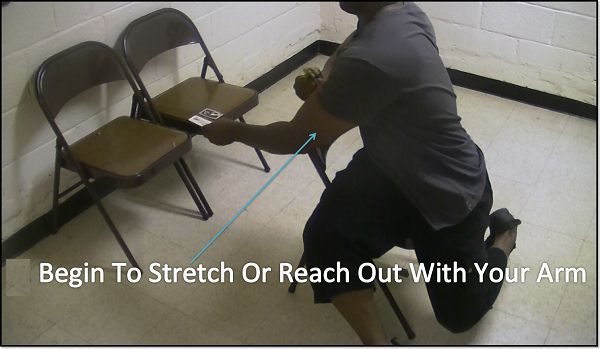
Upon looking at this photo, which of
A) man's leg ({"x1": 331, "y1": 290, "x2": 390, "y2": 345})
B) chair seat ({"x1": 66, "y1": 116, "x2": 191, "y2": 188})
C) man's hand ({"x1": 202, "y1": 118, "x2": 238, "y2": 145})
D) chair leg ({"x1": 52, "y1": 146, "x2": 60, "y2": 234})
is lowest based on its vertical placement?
man's leg ({"x1": 331, "y1": 290, "x2": 390, "y2": 345})

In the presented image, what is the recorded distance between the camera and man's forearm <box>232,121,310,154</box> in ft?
4.37

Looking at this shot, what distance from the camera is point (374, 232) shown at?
4.70 ft

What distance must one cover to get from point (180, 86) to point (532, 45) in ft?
4.48

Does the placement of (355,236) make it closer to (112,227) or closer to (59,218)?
(112,227)

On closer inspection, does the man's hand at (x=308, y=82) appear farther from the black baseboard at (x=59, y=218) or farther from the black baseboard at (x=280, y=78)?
the black baseboard at (x=59, y=218)

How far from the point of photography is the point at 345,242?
1.41 meters

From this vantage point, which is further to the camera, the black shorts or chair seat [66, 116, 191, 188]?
chair seat [66, 116, 191, 188]

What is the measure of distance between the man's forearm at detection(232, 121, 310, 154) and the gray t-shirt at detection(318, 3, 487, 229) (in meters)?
0.12

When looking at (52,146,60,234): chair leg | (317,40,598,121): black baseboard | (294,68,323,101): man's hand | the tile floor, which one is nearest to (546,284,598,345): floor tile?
the tile floor

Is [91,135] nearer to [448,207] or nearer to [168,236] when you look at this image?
[168,236]

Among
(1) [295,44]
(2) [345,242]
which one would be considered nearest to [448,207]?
(2) [345,242]

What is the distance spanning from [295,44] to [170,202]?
717mm

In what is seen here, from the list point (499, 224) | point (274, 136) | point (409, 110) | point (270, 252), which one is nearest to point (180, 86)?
point (270, 252)

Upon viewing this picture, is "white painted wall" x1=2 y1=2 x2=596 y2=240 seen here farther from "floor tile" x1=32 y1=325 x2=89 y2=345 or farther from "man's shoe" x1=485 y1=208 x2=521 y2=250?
"man's shoe" x1=485 y1=208 x2=521 y2=250
